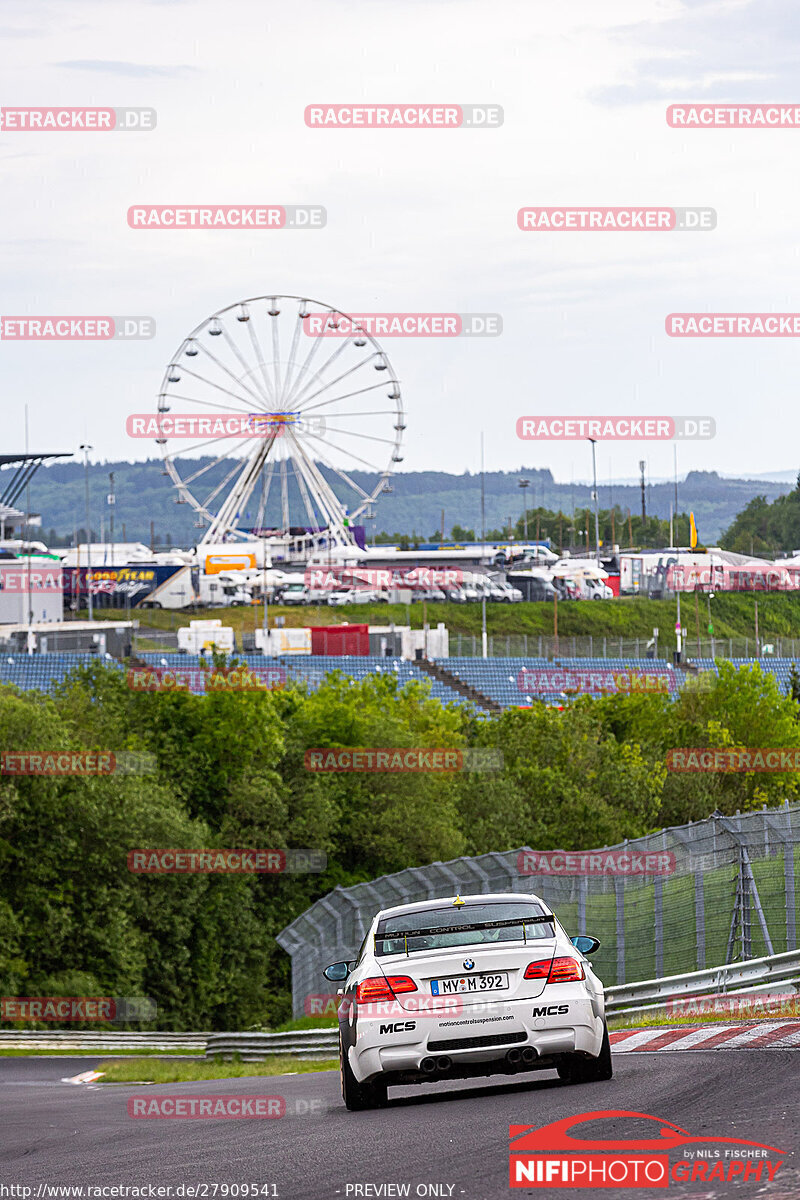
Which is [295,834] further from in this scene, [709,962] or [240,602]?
[240,602]

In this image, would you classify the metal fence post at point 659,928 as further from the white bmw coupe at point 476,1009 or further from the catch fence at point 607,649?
the catch fence at point 607,649

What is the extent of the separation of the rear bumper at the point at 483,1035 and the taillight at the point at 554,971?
0.26 feet

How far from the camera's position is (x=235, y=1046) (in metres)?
19.2

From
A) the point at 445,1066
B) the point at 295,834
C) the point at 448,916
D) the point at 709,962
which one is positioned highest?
the point at 448,916

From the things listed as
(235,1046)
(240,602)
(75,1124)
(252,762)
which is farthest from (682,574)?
(75,1124)

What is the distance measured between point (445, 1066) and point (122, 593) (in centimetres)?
11204

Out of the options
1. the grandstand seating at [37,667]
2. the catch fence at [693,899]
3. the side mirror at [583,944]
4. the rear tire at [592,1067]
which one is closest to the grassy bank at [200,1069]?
the catch fence at [693,899]

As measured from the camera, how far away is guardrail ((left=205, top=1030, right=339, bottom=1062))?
673 inches

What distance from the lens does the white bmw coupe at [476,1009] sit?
8781mm

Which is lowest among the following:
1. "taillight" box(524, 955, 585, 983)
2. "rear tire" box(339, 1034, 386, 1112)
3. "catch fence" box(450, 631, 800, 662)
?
"catch fence" box(450, 631, 800, 662)
